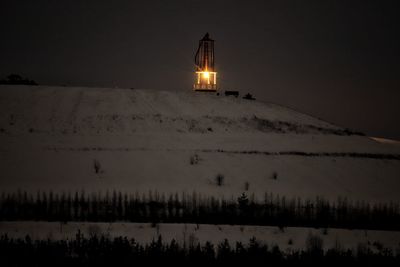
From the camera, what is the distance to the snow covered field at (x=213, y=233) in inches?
452

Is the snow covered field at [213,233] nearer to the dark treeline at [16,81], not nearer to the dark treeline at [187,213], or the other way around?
the dark treeline at [187,213]

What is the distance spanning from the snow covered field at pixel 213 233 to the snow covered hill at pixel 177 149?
4.21m

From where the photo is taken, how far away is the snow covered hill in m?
18.8

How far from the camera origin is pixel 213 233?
40.1 ft

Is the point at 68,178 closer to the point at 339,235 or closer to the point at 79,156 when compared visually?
the point at 79,156

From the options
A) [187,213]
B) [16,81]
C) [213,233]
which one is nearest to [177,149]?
[187,213]

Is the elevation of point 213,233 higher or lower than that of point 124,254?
higher

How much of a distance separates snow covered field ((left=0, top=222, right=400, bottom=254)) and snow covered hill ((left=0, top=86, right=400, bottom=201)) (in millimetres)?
4208

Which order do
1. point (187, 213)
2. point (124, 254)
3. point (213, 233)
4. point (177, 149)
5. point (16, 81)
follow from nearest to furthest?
1. point (124, 254)
2. point (213, 233)
3. point (187, 213)
4. point (177, 149)
5. point (16, 81)

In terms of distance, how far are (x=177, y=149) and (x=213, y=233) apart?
12543mm

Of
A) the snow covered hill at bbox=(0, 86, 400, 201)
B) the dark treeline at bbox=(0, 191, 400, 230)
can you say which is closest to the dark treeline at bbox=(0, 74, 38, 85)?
the snow covered hill at bbox=(0, 86, 400, 201)

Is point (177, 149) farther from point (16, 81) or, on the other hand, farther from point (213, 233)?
point (16, 81)

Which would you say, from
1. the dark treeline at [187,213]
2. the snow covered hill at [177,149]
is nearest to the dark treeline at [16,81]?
the snow covered hill at [177,149]

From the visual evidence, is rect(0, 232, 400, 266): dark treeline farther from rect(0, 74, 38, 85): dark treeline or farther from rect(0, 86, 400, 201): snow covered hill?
rect(0, 74, 38, 85): dark treeline
